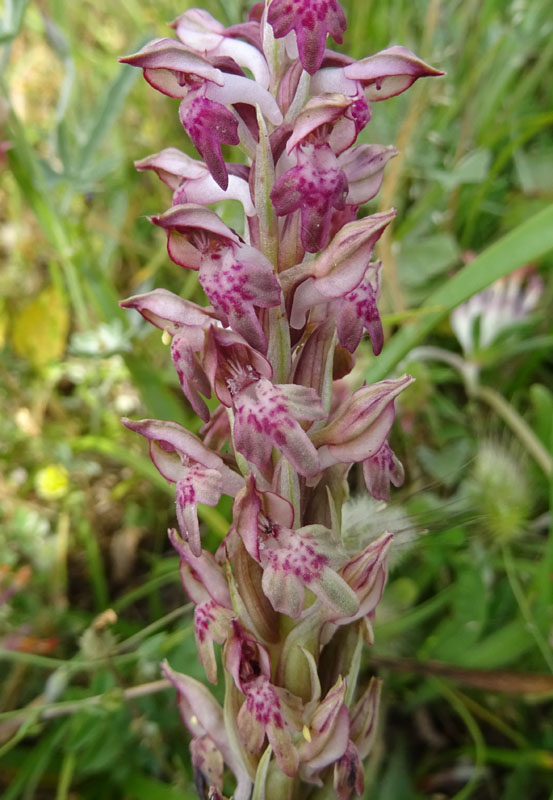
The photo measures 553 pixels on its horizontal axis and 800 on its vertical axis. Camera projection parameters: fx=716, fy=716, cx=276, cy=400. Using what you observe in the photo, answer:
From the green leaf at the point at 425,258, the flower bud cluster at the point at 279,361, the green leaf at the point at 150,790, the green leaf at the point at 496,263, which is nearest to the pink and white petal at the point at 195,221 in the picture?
the flower bud cluster at the point at 279,361

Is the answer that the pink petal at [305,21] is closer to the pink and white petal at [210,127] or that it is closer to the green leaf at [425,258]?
the pink and white petal at [210,127]

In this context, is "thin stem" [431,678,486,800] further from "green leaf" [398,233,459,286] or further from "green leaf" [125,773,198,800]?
"green leaf" [398,233,459,286]

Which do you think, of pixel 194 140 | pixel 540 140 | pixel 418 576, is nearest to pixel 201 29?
pixel 194 140

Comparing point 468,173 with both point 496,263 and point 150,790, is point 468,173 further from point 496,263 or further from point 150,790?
point 150,790

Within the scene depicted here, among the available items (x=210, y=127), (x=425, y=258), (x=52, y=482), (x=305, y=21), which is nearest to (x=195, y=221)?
(x=210, y=127)

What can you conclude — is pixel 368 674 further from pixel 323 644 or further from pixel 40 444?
pixel 40 444

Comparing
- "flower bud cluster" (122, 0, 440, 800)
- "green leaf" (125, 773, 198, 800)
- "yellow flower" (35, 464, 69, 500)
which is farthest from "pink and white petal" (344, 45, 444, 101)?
"yellow flower" (35, 464, 69, 500)

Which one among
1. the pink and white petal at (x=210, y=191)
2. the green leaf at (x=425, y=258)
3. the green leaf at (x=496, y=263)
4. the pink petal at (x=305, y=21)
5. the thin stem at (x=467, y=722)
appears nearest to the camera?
the pink petal at (x=305, y=21)
